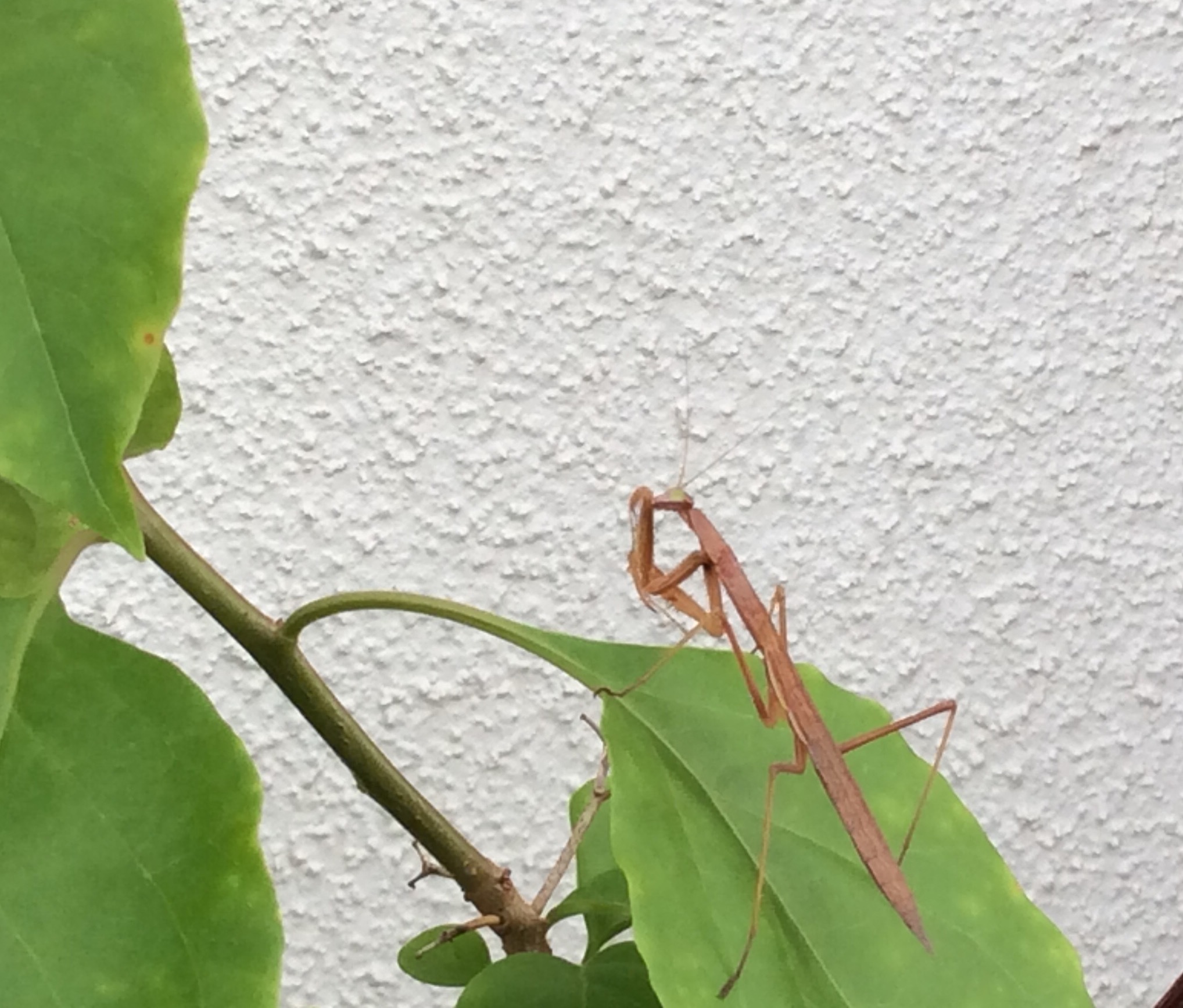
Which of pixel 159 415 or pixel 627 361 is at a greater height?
pixel 627 361

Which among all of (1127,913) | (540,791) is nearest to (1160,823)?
(1127,913)

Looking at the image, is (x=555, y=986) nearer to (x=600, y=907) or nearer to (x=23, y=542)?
(x=600, y=907)

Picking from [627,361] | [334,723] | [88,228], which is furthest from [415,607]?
[627,361]

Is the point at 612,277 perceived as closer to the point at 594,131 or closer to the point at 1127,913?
the point at 594,131

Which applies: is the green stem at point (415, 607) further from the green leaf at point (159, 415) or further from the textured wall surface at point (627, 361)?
the textured wall surface at point (627, 361)

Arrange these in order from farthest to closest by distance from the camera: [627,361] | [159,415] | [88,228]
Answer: [627,361] → [159,415] → [88,228]

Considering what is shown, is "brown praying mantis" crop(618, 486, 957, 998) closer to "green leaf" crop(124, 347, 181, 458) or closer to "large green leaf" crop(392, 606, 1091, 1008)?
"large green leaf" crop(392, 606, 1091, 1008)
